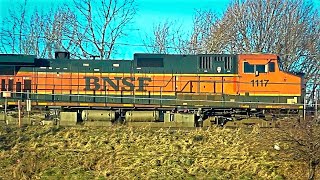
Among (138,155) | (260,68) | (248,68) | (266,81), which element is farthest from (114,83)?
(138,155)

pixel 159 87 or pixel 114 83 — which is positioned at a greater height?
pixel 114 83

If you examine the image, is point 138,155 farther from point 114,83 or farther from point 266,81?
point 266,81

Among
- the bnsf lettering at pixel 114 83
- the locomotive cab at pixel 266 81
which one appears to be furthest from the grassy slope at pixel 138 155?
the bnsf lettering at pixel 114 83

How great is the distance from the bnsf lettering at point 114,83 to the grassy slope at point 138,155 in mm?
4135

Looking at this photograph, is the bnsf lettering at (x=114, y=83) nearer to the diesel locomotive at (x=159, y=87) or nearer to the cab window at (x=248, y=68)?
the diesel locomotive at (x=159, y=87)

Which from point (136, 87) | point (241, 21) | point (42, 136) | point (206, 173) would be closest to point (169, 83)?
point (136, 87)

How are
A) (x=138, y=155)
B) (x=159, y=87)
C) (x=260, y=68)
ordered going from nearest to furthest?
(x=138, y=155), (x=260, y=68), (x=159, y=87)

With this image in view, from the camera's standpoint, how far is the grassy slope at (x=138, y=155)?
13.2 m

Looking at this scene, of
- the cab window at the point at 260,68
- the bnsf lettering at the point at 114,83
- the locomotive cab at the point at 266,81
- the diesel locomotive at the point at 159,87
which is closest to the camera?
the diesel locomotive at the point at 159,87

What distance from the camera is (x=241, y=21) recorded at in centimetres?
3300

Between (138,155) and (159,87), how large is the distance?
6.59 meters

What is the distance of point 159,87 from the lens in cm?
2056

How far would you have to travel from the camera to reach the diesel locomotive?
19469 millimetres

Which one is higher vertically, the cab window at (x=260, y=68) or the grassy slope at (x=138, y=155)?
the cab window at (x=260, y=68)
